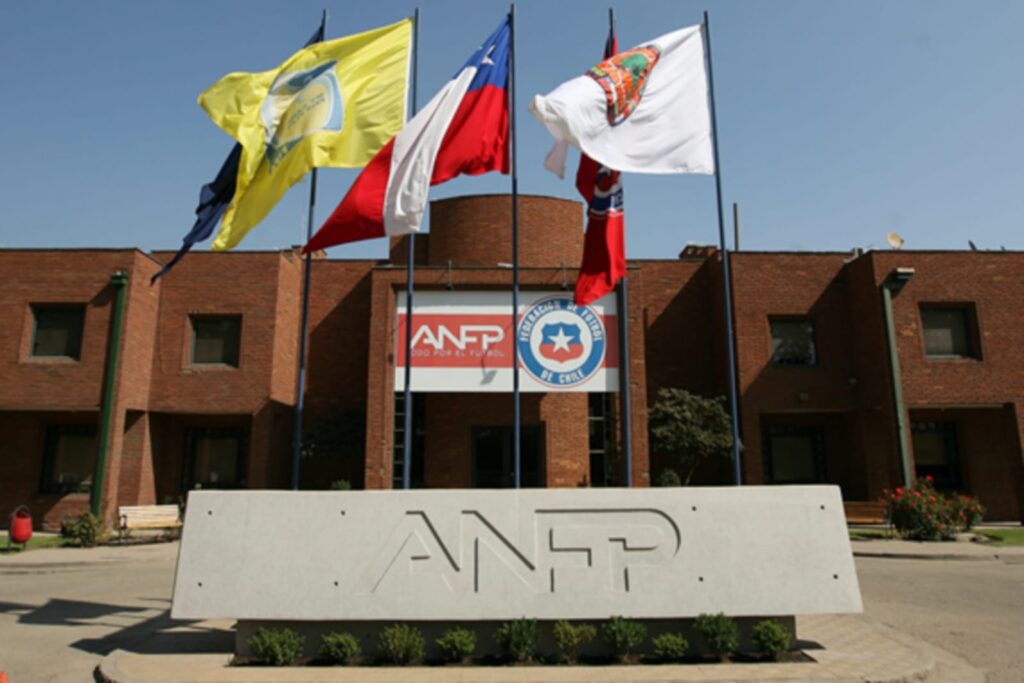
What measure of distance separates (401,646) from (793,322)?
1897cm

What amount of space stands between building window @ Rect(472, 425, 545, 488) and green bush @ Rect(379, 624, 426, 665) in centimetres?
1470

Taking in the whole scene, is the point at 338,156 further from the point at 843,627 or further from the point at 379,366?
the point at 379,366

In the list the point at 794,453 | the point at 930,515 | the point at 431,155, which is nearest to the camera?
the point at 431,155

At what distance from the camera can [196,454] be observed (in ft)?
75.0

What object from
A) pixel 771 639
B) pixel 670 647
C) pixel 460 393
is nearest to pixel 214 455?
pixel 460 393

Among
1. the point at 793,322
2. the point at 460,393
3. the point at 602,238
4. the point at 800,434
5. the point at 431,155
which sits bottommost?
the point at 800,434

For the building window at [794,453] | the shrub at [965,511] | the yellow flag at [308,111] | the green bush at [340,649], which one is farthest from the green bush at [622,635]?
the building window at [794,453]

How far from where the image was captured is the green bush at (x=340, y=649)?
23.1 ft

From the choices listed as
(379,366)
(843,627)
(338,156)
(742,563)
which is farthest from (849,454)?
(338,156)

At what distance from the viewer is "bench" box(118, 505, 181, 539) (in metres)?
17.9

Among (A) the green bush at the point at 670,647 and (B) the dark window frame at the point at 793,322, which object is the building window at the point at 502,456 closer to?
(B) the dark window frame at the point at 793,322

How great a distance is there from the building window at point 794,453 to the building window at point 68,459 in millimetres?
19987

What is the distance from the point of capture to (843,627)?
849 centimetres

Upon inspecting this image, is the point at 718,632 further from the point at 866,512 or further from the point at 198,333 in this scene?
the point at 198,333
